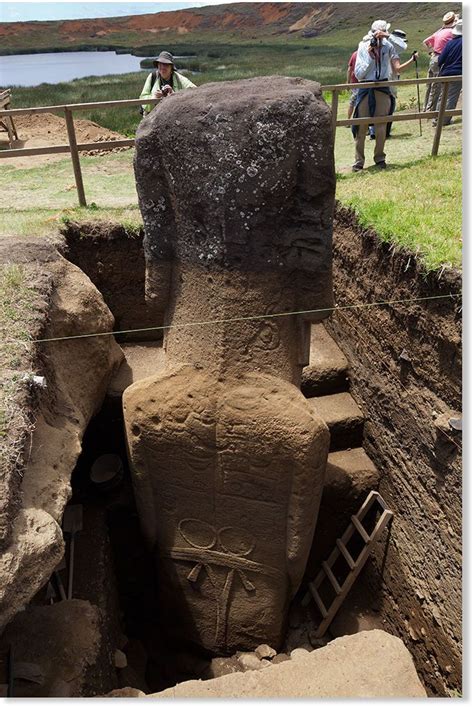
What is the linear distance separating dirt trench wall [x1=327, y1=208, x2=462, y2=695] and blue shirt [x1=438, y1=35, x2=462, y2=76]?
5055 millimetres

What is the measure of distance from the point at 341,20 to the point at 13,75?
19.5 metres

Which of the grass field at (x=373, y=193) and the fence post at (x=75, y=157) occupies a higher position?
the fence post at (x=75, y=157)

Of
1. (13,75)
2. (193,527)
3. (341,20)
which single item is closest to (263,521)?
(193,527)

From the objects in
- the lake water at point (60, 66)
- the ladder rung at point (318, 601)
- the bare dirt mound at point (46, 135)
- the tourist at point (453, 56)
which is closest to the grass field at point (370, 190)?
the bare dirt mound at point (46, 135)

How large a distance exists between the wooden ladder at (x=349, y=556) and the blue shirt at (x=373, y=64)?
5.65m

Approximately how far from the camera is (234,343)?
3.21 metres

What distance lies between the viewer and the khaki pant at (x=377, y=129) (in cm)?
732

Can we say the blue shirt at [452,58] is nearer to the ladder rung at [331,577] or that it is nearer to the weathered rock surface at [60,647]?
the ladder rung at [331,577]

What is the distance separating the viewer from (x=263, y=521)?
3.56m

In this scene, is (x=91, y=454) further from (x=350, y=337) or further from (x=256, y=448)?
(x=350, y=337)

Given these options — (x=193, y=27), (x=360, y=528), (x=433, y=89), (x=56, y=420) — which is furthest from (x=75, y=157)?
(x=193, y=27)

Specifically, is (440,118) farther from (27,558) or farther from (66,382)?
(27,558)

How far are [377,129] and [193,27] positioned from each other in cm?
3950

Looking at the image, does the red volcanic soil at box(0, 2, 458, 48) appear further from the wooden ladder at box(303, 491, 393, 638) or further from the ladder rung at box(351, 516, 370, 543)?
the ladder rung at box(351, 516, 370, 543)
